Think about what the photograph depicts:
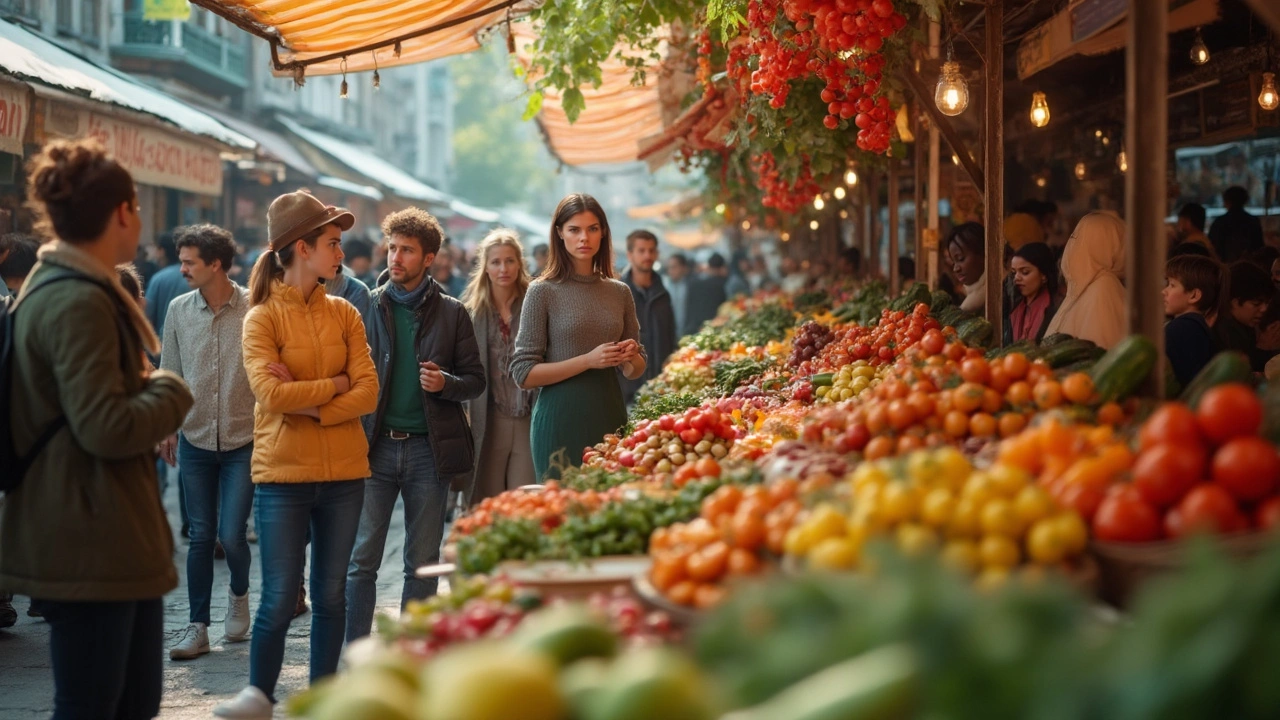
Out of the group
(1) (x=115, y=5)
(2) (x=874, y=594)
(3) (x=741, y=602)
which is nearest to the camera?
(2) (x=874, y=594)

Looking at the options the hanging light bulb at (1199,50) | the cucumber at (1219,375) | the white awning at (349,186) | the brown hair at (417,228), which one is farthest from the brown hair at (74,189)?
the white awning at (349,186)

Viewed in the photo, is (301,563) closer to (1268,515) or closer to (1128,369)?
(1128,369)

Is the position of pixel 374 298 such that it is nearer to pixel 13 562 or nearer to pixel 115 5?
pixel 13 562

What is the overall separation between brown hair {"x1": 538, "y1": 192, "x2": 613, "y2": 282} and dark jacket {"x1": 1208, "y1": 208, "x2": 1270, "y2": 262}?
6433 millimetres

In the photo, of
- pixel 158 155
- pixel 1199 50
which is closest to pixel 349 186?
pixel 158 155

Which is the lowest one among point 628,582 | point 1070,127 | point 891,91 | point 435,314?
point 628,582

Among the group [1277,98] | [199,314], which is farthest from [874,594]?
[1277,98]

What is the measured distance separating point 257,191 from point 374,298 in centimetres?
2133

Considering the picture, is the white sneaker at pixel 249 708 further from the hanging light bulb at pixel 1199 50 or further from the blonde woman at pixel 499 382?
the hanging light bulb at pixel 1199 50

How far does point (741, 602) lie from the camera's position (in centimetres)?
204

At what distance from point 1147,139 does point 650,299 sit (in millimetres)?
7749

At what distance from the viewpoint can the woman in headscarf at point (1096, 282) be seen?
559cm

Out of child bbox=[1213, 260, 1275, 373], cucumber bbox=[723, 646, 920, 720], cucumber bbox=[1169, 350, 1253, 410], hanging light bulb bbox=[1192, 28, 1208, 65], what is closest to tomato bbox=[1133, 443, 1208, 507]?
cucumber bbox=[1169, 350, 1253, 410]

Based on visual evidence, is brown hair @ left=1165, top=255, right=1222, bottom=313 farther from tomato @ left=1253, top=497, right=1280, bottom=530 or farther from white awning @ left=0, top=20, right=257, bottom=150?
white awning @ left=0, top=20, right=257, bottom=150
